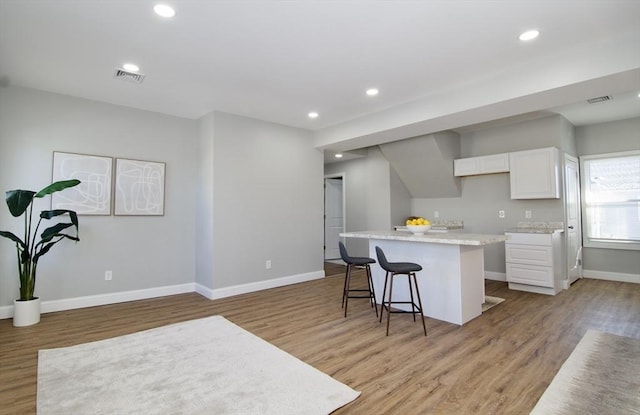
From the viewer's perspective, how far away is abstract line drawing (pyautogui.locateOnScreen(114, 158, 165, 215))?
4.43 m

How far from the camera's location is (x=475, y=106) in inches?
145

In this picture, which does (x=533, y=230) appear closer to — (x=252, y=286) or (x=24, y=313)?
(x=252, y=286)

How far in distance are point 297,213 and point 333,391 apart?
12.2 ft

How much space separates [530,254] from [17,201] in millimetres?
6482

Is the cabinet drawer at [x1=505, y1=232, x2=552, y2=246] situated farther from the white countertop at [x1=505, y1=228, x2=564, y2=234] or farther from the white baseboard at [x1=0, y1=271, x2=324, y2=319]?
the white baseboard at [x1=0, y1=271, x2=324, y2=319]

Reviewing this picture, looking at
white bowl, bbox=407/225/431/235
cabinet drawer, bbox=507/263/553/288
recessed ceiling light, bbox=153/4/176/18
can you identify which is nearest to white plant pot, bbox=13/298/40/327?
recessed ceiling light, bbox=153/4/176/18

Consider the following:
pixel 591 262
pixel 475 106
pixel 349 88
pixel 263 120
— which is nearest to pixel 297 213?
pixel 263 120

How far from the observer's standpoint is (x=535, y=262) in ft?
15.6

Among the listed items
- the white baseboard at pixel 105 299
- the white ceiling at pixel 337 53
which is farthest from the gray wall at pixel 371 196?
the white baseboard at pixel 105 299

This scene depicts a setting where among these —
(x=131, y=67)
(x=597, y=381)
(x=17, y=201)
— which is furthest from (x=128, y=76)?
(x=597, y=381)

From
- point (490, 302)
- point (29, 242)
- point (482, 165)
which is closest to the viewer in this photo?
point (29, 242)

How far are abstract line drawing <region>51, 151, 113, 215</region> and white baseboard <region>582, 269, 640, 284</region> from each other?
7.74 meters

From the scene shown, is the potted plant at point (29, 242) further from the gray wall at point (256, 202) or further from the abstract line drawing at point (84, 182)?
the gray wall at point (256, 202)

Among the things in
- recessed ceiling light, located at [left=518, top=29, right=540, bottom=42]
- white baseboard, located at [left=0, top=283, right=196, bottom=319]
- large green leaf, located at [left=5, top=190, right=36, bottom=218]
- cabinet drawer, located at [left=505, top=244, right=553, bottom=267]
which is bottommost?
white baseboard, located at [left=0, top=283, right=196, bottom=319]
